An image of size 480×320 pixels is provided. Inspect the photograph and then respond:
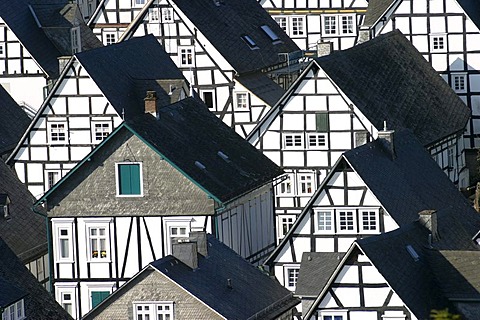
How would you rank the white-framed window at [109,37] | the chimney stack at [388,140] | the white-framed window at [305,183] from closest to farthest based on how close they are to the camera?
1. the chimney stack at [388,140]
2. the white-framed window at [305,183]
3. the white-framed window at [109,37]

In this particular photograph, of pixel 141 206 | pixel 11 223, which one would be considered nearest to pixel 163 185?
pixel 141 206

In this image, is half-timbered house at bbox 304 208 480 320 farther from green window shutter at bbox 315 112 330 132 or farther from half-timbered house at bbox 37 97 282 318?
green window shutter at bbox 315 112 330 132

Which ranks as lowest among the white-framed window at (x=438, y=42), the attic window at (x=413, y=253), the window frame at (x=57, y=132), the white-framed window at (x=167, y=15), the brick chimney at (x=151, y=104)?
the attic window at (x=413, y=253)

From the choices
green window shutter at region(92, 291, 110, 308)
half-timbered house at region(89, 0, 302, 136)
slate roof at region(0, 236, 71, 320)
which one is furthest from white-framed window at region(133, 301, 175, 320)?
half-timbered house at region(89, 0, 302, 136)

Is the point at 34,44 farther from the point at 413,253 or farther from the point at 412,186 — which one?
the point at 413,253

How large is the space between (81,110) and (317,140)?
7.70 meters

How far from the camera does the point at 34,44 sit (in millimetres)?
93188

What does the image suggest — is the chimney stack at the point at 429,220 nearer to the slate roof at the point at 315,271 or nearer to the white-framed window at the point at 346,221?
the slate roof at the point at 315,271

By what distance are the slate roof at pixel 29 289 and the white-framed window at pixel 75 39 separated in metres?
26.2

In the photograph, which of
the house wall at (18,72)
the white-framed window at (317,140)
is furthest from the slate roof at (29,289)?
the house wall at (18,72)

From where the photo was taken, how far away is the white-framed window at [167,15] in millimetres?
89631

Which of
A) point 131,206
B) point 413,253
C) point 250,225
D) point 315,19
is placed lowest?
point 413,253

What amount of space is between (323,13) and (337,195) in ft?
95.4

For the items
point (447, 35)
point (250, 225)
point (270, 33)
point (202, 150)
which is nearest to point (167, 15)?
point (270, 33)
